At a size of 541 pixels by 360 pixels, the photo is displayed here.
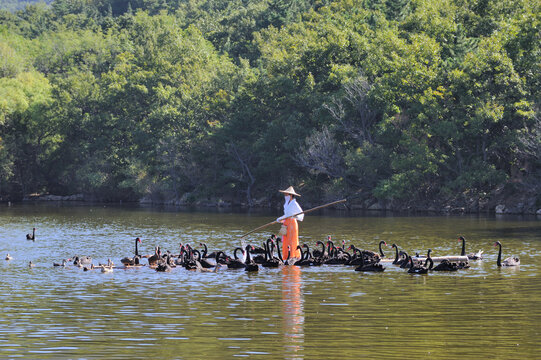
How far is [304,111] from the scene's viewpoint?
3258 inches

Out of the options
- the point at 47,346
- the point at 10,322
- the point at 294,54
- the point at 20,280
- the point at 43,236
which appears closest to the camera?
the point at 47,346

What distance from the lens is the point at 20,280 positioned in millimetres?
30953

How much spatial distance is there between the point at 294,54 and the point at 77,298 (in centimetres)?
6162

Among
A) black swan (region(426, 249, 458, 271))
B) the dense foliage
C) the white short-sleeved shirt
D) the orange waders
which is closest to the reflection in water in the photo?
the orange waders

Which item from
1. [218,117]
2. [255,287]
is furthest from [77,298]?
[218,117]

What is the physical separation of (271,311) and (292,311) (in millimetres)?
620

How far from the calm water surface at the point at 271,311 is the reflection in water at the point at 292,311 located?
1.6 inches

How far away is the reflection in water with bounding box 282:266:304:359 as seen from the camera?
18737mm

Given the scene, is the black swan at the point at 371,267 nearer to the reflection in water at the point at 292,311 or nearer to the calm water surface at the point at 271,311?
the calm water surface at the point at 271,311

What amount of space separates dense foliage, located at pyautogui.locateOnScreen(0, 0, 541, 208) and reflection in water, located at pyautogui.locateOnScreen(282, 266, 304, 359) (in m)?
38.4

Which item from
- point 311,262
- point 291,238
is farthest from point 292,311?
point 291,238

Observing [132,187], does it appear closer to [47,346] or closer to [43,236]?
[43,236]

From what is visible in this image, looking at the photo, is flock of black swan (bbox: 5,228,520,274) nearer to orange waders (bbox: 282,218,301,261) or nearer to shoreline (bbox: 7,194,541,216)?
orange waders (bbox: 282,218,301,261)

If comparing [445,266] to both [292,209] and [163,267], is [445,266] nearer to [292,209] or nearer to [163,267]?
[292,209]
